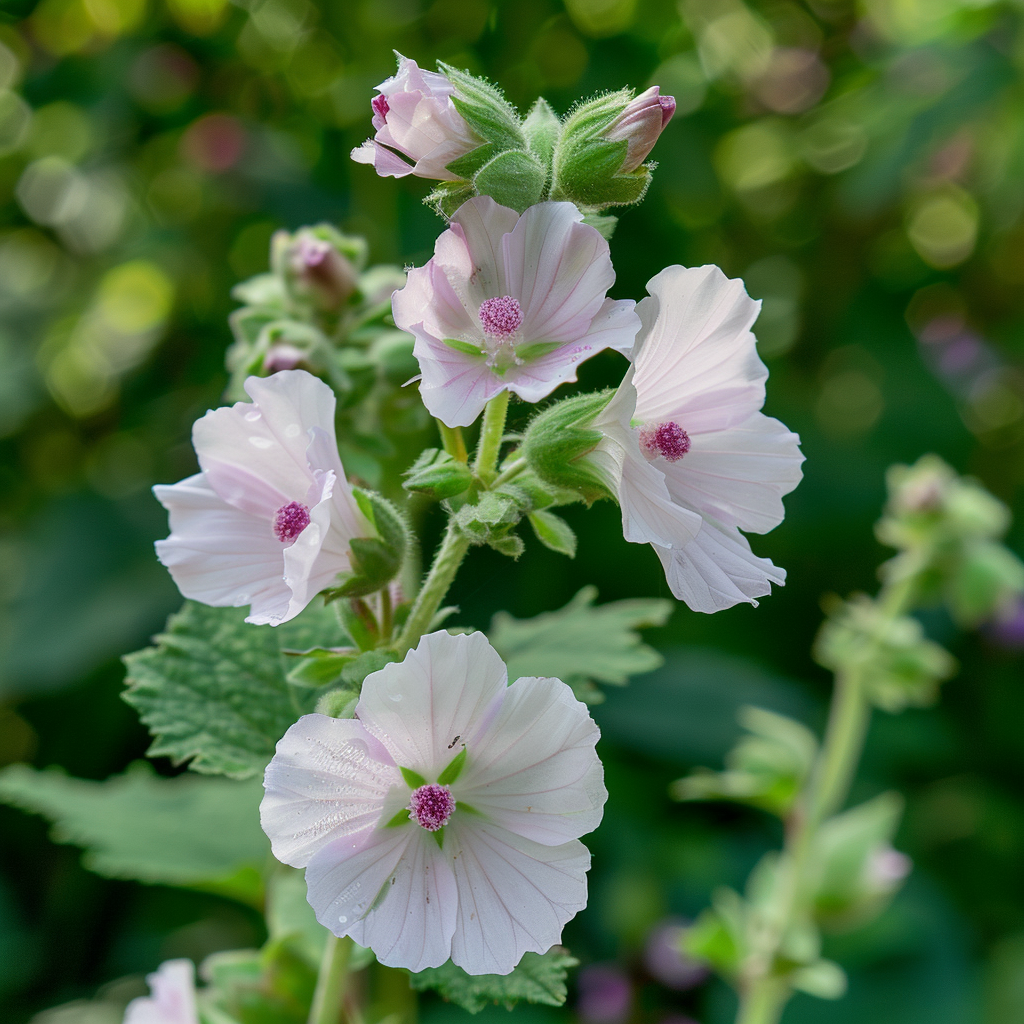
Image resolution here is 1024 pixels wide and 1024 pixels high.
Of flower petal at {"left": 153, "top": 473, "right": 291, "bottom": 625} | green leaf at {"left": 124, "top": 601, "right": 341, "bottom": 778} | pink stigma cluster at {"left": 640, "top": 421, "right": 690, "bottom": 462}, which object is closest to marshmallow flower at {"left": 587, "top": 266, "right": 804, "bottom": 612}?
pink stigma cluster at {"left": 640, "top": 421, "right": 690, "bottom": 462}

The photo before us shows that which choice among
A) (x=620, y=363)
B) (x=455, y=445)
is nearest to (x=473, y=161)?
(x=455, y=445)

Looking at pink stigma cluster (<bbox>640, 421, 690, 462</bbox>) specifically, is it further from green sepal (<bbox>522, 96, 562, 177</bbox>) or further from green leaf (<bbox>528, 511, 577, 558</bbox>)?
green sepal (<bbox>522, 96, 562, 177</bbox>)

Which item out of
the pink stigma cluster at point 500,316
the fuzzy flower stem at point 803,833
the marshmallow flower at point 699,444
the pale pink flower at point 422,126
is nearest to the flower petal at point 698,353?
the marshmallow flower at point 699,444

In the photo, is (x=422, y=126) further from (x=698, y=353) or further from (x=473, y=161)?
(x=698, y=353)

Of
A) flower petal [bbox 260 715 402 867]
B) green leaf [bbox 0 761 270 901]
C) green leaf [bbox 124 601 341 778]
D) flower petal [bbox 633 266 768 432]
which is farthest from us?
green leaf [bbox 0 761 270 901]

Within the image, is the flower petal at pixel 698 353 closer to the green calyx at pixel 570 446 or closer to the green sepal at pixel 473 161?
the green calyx at pixel 570 446
